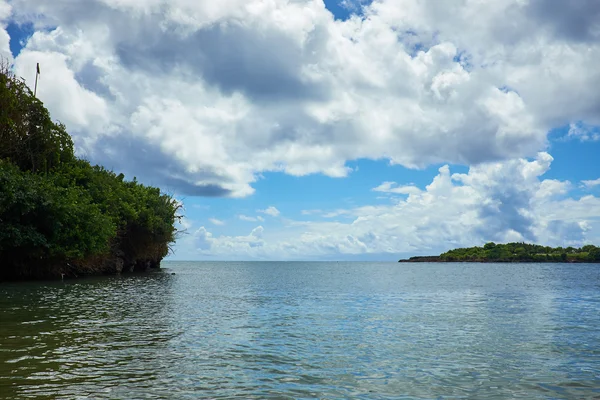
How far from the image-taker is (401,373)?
12078 millimetres

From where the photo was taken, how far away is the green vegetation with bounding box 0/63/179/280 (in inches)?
1547

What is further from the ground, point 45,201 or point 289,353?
point 45,201

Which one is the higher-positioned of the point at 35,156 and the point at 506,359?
the point at 35,156

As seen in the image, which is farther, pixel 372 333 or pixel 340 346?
pixel 372 333

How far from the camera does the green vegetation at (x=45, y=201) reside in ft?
129

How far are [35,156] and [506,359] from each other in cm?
4813

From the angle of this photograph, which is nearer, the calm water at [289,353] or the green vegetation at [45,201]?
the calm water at [289,353]

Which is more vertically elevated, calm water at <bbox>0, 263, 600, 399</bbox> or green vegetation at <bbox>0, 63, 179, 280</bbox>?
green vegetation at <bbox>0, 63, 179, 280</bbox>

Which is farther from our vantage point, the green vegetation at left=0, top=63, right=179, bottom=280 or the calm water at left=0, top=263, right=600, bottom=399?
the green vegetation at left=0, top=63, right=179, bottom=280

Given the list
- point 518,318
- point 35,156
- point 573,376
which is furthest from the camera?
point 35,156

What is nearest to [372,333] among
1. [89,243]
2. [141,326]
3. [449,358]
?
[449,358]

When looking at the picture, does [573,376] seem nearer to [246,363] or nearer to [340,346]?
[340,346]

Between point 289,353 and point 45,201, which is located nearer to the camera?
point 289,353

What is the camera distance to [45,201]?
132ft
